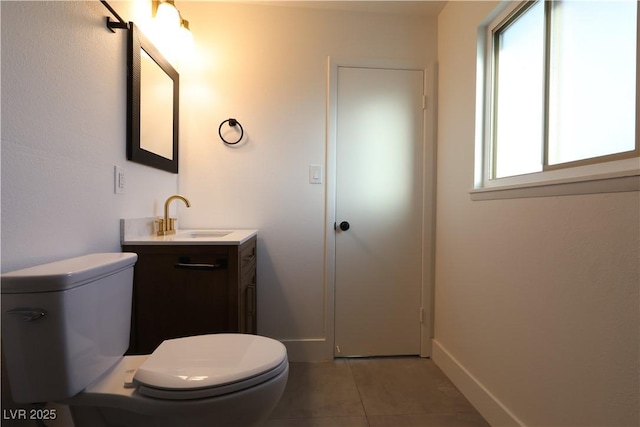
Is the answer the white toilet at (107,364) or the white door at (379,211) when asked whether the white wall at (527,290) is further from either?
the white toilet at (107,364)

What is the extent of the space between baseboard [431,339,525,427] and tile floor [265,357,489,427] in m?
0.04

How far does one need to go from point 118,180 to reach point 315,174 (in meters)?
1.11

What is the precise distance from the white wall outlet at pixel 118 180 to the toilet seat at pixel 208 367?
698 mm

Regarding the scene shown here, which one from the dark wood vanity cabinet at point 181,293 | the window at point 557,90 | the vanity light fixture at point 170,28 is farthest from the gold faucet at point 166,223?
the window at point 557,90

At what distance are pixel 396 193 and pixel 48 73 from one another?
5.90 feet

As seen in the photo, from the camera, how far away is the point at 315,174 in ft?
6.34

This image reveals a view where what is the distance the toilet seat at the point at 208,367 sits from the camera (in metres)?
0.76

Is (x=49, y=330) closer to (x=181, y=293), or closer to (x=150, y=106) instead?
(x=181, y=293)

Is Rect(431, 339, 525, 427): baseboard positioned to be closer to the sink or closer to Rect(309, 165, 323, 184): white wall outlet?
Rect(309, 165, 323, 184): white wall outlet

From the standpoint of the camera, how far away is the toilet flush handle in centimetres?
69

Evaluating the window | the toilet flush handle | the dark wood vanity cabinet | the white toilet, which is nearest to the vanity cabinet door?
the dark wood vanity cabinet

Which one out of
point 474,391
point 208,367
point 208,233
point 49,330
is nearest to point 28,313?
point 49,330

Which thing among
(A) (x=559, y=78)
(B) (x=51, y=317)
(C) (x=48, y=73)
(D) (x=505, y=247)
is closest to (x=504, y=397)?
(D) (x=505, y=247)

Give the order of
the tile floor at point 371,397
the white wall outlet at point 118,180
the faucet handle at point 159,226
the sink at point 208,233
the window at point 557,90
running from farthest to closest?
1. the sink at point 208,233
2. the faucet handle at point 159,226
3. the tile floor at point 371,397
4. the white wall outlet at point 118,180
5. the window at point 557,90
